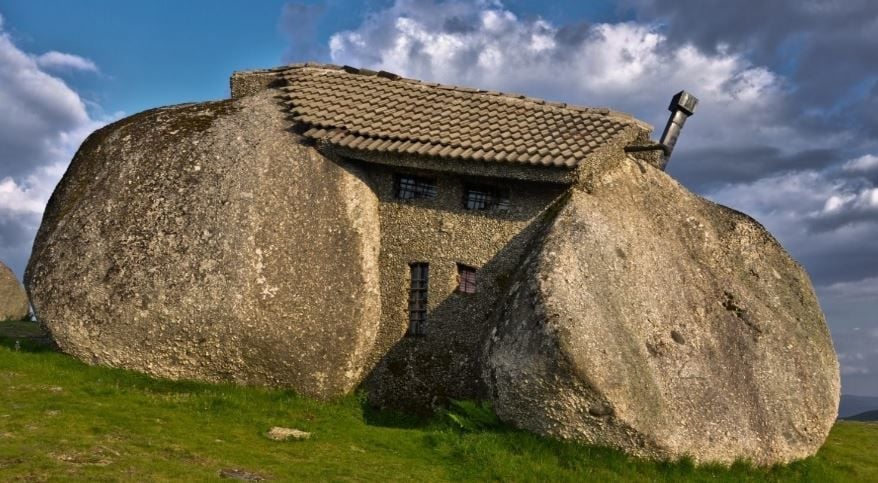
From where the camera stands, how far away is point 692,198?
2141cm

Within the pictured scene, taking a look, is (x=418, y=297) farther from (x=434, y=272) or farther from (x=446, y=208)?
(x=446, y=208)

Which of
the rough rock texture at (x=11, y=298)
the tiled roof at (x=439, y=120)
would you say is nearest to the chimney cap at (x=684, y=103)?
the tiled roof at (x=439, y=120)

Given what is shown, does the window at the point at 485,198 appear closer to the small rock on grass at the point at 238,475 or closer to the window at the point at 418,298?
the window at the point at 418,298

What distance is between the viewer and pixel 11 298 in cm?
3550

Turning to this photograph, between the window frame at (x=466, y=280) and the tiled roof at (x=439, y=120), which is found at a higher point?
the tiled roof at (x=439, y=120)

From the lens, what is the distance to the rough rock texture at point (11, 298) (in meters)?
35.0

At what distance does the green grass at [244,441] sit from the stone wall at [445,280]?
1.02m

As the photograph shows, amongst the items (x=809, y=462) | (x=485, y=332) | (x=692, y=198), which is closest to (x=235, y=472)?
(x=485, y=332)

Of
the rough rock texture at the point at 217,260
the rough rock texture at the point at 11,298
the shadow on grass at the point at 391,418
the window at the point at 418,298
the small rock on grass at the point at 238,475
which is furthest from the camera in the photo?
the rough rock texture at the point at 11,298

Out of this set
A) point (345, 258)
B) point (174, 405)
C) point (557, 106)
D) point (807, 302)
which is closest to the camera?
point (174, 405)

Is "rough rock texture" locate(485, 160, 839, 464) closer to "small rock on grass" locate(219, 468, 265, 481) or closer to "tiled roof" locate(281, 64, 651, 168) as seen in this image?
"tiled roof" locate(281, 64, 651, 168)

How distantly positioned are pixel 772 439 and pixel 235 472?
11682 millimetres

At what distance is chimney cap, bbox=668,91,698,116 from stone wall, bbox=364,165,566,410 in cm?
763

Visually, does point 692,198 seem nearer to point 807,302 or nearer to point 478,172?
point 807,302
